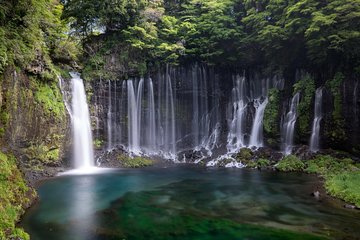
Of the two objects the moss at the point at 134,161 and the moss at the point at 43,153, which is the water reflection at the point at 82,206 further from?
the moss at the point at 134,161

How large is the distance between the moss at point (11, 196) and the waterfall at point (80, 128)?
10.2m

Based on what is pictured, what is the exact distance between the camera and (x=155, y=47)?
28.2 meters

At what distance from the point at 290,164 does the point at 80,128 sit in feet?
49.8

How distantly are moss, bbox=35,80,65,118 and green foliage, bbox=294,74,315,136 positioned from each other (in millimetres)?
17258

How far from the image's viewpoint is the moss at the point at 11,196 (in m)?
8.73

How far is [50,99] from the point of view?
21469 mm

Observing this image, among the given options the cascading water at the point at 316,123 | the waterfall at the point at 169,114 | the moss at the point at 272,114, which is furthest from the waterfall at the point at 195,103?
the cascading water at the point at 316,123

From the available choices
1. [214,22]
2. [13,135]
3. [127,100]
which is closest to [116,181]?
[13,135]

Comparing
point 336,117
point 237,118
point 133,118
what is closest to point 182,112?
point 133,118

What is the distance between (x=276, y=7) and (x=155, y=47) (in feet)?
34.2

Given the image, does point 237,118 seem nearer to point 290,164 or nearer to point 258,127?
point 258,127

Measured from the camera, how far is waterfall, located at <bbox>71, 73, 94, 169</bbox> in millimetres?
23297

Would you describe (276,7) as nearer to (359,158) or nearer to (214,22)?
(214,22)

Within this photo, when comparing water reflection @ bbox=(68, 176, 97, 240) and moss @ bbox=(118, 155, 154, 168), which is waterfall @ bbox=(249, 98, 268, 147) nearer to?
moss @ bbox=(118, 155, 154, 168)
